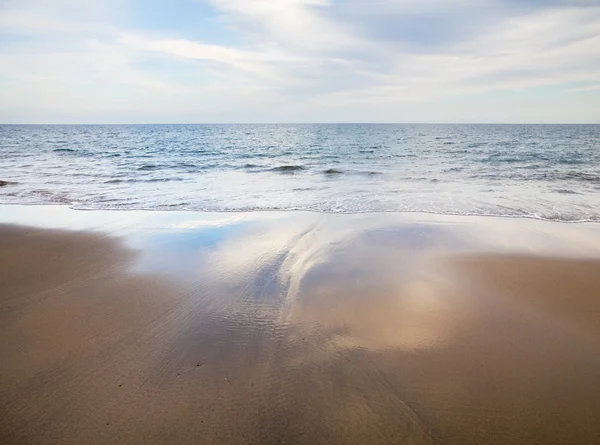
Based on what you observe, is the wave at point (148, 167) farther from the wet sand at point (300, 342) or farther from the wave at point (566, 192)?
the wave at point (566, 192)

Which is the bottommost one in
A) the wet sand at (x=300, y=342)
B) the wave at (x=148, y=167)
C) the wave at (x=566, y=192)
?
the wave at (x=148, y=167)

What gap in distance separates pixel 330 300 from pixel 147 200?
355 inches

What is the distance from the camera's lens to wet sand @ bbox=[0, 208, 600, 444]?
2664mm

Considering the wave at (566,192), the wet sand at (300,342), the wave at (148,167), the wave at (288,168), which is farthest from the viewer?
the wave at (148,167)

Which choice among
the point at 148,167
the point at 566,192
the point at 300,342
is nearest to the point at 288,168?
the point at 148,167

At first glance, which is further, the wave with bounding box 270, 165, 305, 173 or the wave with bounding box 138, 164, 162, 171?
the wave with bounding box 138, 164, 162, 171

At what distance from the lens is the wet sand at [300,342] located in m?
2.66

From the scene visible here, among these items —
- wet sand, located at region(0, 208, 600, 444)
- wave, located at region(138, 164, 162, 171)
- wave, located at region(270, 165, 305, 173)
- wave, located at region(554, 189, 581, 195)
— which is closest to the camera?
wet sand, located at region(0, 208, 600, 444)

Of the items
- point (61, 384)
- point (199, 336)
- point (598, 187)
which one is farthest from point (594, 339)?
point (598, 187)

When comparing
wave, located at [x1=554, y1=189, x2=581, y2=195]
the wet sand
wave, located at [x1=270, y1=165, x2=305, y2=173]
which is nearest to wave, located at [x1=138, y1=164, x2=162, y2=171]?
wave, located at [x1=270, y1=165, x2=305, y2=173]

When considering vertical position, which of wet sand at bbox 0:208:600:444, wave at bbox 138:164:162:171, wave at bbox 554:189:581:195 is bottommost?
wave at bbox 138:164:162:171

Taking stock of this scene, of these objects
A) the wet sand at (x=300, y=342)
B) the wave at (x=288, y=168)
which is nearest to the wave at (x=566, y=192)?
the wet sand at (x=300, y=342)

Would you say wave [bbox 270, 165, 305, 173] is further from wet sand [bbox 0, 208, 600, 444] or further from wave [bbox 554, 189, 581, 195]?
wet sand [bbox 0, 208, 600, 444]

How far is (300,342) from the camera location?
363cm
